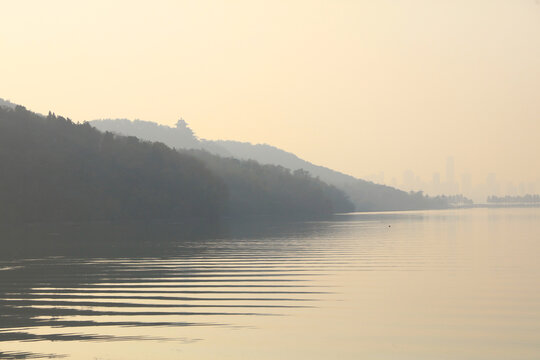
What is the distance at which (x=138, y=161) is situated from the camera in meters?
184

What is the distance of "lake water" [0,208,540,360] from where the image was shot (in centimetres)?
2055

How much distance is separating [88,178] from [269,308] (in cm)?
15090

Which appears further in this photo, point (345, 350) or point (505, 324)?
point (505, 324)

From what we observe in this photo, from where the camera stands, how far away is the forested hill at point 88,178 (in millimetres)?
158475

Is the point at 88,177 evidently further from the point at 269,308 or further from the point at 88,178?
the point at 269,308

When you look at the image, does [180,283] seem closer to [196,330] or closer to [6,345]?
[196,330]

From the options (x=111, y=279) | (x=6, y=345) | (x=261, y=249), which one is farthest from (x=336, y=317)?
(x=261, y=249)

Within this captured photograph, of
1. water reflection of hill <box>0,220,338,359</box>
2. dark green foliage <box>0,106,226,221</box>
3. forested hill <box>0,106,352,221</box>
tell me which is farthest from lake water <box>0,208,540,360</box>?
forested hill <box>0,106,352,221</box>

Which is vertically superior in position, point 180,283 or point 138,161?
point 138,161

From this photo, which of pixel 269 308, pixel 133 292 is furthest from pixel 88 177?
pixel 269 308

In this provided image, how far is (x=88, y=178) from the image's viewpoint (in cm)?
17275

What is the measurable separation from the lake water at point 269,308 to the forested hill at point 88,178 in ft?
363

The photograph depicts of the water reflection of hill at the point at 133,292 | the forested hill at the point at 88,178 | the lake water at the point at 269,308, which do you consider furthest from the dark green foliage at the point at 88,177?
the lake water at the point at 269,308

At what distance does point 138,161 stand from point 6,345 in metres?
166
